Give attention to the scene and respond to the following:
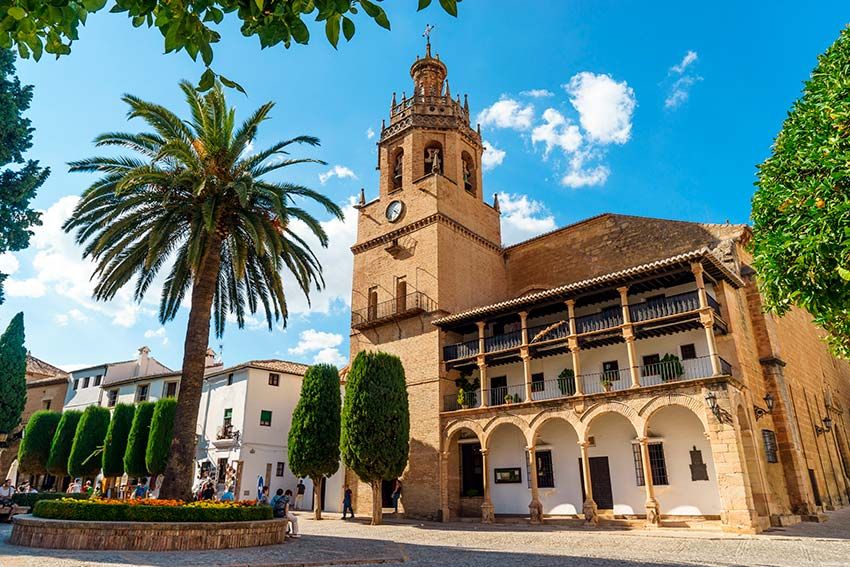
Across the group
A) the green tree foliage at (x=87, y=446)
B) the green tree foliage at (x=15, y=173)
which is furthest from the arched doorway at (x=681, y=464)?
the green tree foliage at (x=87, y=446)

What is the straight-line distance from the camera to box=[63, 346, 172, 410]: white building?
1468 inches

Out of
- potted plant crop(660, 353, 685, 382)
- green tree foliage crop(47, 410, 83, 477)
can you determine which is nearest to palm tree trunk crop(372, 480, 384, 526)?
potted plant crop(660, 353, 685, 382)

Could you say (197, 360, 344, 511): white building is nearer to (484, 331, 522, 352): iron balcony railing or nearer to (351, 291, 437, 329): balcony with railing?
(351, 291, 437, 329): balcony with railing

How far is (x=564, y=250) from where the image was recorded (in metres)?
27.7

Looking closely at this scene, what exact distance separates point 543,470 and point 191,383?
564 inches

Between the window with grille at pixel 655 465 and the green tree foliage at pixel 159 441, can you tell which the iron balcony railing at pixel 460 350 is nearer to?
the window with grille at pixel 655 465

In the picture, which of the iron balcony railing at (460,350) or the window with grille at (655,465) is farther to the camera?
the iron balcony railing at (460,350)

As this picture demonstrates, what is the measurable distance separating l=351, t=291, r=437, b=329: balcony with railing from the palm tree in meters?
9.89

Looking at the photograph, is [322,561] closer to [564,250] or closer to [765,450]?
[765,450]

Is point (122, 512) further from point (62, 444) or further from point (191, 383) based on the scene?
point (62, 444)

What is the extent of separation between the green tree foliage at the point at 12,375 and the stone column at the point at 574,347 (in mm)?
27527

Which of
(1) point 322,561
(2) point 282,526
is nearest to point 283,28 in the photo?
(1) point 322,561

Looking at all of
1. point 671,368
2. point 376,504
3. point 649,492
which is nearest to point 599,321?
point 671,368

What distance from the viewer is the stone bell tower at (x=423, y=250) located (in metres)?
24.2
